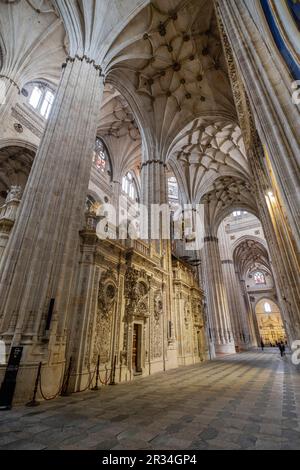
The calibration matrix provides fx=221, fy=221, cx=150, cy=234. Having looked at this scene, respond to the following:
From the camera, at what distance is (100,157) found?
21016 mm

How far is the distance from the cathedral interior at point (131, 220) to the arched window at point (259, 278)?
26207mm

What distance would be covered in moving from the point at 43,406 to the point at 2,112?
41.9ft

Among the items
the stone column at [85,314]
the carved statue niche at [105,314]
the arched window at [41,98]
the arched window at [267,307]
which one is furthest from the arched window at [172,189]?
the arched window at [267,307]

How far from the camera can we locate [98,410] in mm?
4391

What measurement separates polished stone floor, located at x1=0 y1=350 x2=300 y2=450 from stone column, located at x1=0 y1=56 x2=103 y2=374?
6.51 ft

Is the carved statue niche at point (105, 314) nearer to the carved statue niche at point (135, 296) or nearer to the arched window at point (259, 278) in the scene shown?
the carved statue niche at point (135, 296)

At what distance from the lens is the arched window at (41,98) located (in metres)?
16.1

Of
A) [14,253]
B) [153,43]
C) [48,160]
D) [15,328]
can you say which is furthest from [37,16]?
[15,328]

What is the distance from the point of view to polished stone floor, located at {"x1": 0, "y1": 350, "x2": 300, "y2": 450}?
9.28 ft

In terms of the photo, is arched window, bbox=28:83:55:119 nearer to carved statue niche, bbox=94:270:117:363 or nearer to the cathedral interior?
the cathedral interior

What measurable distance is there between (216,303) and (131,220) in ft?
47.7

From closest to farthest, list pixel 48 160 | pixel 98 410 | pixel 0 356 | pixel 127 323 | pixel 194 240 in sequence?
pixel 98 410 < pixel 0 356 < pixel 48 160 < pixel 127 323 < pixel 194 240

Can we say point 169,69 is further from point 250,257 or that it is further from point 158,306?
point 250,257

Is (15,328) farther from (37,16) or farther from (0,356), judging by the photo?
(37,16)
